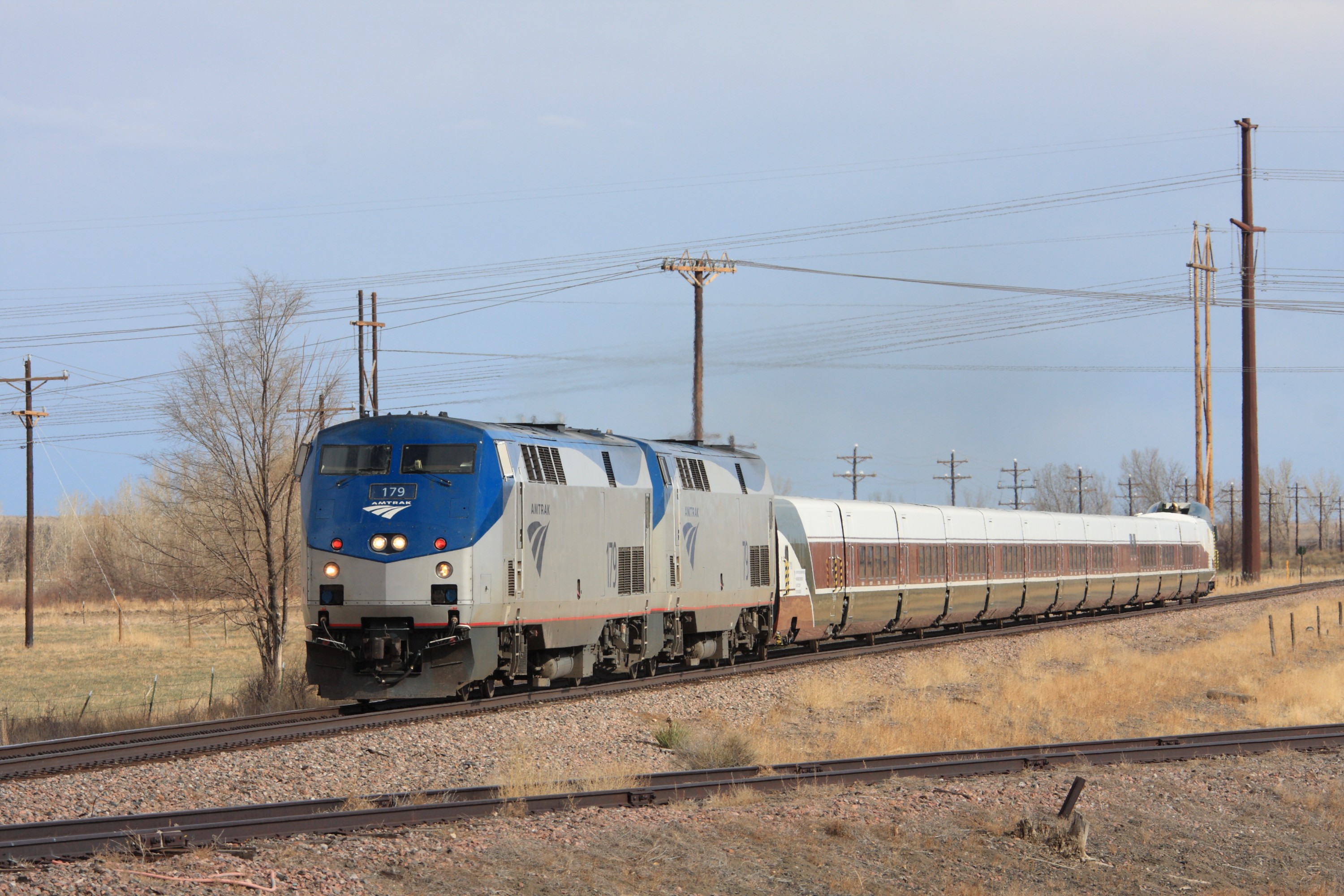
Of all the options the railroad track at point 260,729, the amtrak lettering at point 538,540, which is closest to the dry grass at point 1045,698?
the railroad track at point 260,729

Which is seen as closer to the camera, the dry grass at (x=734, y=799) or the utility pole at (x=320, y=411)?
the dry grass at (x=734, y=799)

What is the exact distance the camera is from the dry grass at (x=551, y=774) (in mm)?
12742

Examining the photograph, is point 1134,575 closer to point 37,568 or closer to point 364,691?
point 364,691

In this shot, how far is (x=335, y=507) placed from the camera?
18.1m

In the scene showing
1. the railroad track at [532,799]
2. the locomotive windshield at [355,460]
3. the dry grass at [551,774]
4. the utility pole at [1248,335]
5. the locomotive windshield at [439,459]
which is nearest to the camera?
the railroad track at [532,799]

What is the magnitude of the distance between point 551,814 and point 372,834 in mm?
1706

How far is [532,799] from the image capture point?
11711mm

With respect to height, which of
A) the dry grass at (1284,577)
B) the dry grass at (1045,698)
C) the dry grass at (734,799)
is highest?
the dry grass at (734,799)

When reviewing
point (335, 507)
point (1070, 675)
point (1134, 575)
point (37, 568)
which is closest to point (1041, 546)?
point (1134, 575)

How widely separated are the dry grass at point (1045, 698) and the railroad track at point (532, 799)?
1.80 metres

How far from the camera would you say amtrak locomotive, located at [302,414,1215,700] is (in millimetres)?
17594

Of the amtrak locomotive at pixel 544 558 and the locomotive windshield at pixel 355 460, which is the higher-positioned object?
the locomotive windshield at pixel 355 460

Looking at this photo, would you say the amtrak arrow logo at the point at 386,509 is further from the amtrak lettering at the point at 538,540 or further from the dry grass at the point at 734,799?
the dry grass at the point at 734,799

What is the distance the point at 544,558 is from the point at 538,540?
314 millimetres
